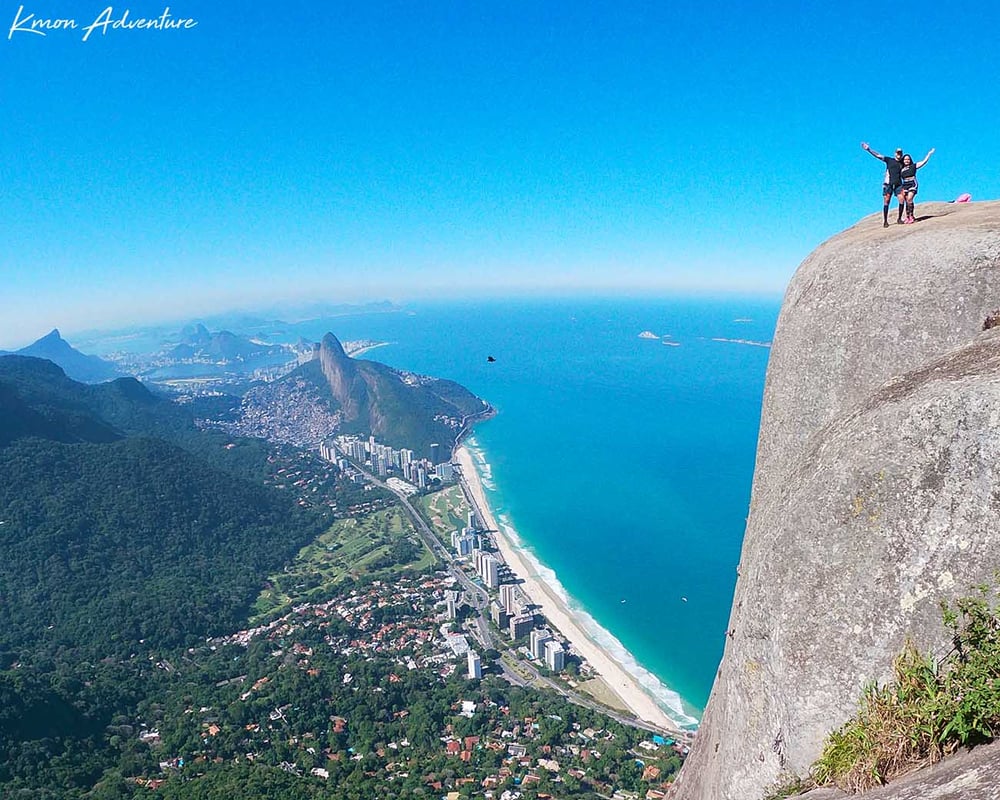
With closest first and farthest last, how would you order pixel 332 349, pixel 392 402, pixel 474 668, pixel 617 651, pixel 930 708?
pixel 930 708 → pixel 474 668 → pixel 617 651 → pixel 392 402 → pixel 332 349

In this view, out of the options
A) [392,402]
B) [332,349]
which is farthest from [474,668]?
[332,349]

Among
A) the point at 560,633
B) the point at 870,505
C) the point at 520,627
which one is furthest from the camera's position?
the point at 560,633

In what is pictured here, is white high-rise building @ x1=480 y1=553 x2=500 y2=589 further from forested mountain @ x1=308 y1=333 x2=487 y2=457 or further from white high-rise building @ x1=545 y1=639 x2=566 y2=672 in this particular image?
forested mountain @ x1=308 y1=333 x2=487 y2=457

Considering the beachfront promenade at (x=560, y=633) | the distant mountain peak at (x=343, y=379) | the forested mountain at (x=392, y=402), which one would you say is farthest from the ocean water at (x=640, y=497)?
the distant mountain peak at (x=343, y=379)

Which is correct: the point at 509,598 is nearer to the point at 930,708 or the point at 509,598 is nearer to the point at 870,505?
the point at 870,505

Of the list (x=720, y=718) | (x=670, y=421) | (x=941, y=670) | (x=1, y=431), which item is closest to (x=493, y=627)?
(x=720, y=718)

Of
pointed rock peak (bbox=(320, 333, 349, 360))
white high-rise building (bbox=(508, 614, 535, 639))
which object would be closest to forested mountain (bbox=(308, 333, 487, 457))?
pointed rock peak (bbox=(320, 333, 349, 360))

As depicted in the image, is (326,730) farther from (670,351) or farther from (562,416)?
(670,351)
